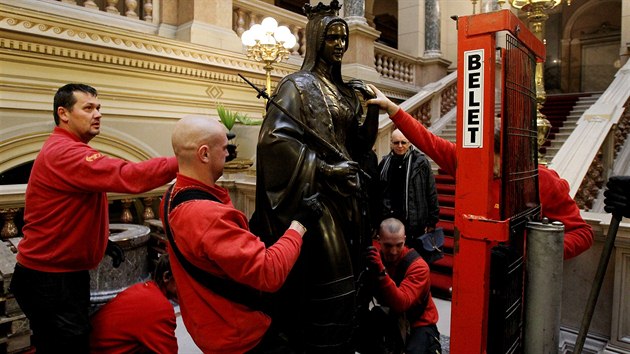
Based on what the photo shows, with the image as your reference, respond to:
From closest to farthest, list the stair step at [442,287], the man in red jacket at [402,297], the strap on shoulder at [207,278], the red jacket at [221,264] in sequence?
the red jacket at [221,264] < the strap on shoulder at [207,278] < the man in red jacket at [402,297] < the stair step at [442,287]

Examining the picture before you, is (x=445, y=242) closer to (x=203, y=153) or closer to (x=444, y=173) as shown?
(x=444, y=173)

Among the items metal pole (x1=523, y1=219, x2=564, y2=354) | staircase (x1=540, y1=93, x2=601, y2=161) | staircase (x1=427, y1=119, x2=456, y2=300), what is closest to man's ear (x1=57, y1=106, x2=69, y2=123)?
metal pole (x1=523, y1=219, x2=564, y2=354)

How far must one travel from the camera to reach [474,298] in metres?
1.80

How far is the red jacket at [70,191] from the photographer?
1919 mm

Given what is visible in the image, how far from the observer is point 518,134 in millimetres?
1992

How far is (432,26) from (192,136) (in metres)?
11.2

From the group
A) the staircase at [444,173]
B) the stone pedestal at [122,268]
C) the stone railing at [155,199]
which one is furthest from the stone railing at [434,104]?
the stone pedestal at [122,268]

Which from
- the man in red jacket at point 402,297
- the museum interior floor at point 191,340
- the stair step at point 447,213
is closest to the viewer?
the man in red jacket at point 402,297

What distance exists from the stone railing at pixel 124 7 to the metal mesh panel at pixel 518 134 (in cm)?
575

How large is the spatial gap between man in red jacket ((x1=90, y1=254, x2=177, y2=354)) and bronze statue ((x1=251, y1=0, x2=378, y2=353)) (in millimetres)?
514

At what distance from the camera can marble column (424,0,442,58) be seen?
11.4 meters

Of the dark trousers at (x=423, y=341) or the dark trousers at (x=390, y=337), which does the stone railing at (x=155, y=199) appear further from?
the dark trousers at (x=423, y=341)

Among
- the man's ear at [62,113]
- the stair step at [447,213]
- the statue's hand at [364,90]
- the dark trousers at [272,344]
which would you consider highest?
the statue's hand at [364,90]

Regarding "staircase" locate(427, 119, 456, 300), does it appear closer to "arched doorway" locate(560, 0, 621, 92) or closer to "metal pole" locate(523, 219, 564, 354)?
"metal pole" locate(523, 219, 564, 354)
